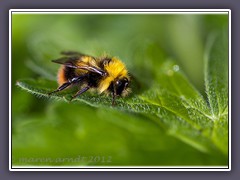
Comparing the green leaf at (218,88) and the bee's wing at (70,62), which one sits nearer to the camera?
the green leaf at (218,88)

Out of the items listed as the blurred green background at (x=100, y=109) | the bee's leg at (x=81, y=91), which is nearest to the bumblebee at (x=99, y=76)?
the bee's leg at (x=81, y=91)

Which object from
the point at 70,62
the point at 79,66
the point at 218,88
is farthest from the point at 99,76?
the point at 218,88

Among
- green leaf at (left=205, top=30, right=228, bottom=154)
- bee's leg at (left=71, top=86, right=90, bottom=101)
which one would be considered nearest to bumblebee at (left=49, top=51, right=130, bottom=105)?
bee's leg at (left=71, top=86, right=90, bottom=101)

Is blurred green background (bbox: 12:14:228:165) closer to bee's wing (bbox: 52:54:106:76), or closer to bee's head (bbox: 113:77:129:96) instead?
bee's wing (bbox: 52:54:106:76)

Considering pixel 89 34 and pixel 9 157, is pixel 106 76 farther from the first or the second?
pixel 89 34

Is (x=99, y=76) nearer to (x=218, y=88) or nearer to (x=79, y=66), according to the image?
(x=79, y=66)

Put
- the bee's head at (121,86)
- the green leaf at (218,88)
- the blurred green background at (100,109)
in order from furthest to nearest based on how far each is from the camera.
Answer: the blurred green background at (100,109), the bee's head at (121,86), the green leaf at (218,88)

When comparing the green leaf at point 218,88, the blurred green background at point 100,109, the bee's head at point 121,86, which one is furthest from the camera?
the blurred green background at point 100,109

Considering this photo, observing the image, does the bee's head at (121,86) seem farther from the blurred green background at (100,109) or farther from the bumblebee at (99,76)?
the blurred green background at (100,109)
